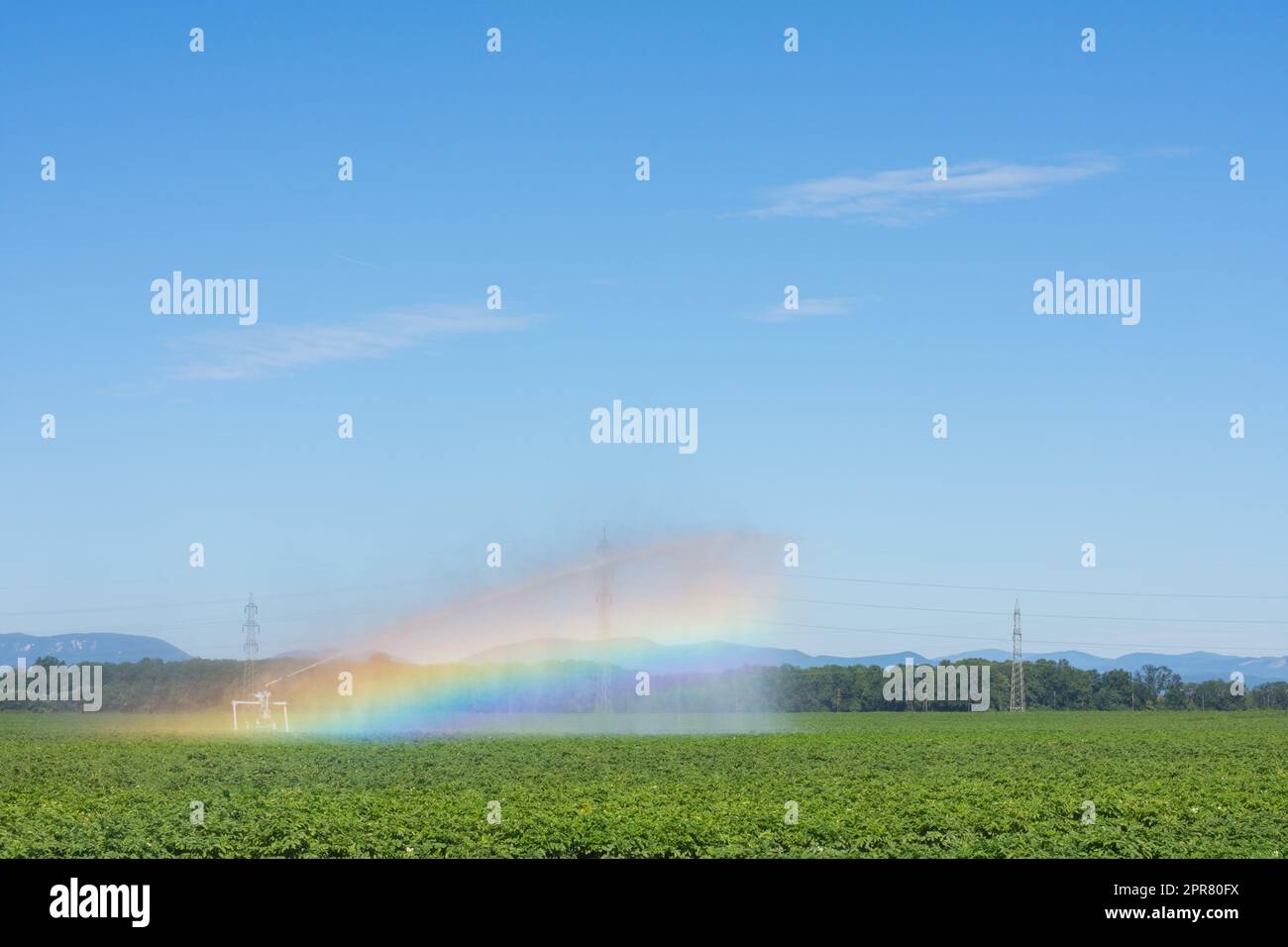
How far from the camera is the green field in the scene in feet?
77.5

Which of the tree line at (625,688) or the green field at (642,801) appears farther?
the tree line at (625,688)

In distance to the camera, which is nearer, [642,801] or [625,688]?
[642,801]

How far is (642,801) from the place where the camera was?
29453mm

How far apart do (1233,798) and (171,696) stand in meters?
113

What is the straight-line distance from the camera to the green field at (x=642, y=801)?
23.6 metres

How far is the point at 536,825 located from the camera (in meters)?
25.0

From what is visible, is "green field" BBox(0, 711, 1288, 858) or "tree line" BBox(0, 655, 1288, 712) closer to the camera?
"green field" BBox(0, 711, 1288, 858)
